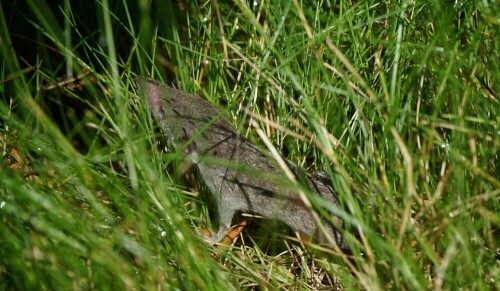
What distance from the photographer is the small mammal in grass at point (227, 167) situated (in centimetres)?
357

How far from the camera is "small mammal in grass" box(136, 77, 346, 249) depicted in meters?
3.57

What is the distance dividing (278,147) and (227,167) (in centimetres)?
42

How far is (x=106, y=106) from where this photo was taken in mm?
4121

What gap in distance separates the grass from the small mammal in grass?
12 cm

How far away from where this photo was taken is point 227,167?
3.73 metres

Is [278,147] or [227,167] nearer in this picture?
[227,167]

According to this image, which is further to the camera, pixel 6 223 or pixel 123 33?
pixel 123 33

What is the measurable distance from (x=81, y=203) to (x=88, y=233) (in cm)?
86

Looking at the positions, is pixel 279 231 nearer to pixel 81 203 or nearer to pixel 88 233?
pixel 81 203

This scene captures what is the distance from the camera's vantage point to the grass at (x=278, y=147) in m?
2.71

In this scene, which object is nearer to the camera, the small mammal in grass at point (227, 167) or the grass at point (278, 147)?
the grass at point (278, 147)

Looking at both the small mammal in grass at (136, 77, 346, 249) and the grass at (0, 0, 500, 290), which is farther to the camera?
the small mammal in grass at (136, 77, 346, 249)

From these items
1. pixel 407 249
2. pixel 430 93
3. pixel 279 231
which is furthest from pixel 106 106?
pixel 407 249

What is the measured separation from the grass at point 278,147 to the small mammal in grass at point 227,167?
4.6 inches
